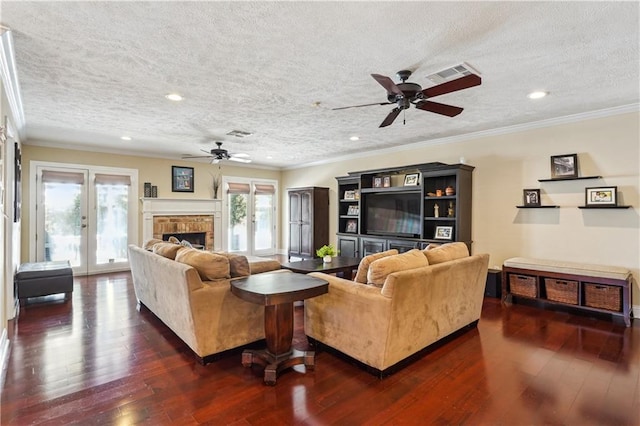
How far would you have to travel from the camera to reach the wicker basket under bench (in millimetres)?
3775

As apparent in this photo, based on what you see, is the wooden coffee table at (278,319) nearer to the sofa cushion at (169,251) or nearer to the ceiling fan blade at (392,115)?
the sofa cushion at (169,251)

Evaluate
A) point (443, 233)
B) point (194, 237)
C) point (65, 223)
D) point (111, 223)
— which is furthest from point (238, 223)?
point (443, 233)

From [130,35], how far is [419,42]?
2.11m

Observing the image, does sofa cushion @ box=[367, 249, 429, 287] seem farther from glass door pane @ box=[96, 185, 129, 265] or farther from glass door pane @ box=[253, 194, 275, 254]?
glass door pane @ box=[253, 194, 275, 254]

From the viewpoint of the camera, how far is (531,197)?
4711 millimetres

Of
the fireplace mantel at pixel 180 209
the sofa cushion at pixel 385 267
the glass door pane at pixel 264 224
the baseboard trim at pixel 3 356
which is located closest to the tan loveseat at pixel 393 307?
the sofa cushion at pixel 385 267

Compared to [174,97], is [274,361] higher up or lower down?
lower down

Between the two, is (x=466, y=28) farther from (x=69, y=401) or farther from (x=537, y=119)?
(x=69, y=401)

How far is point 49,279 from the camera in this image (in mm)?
4461

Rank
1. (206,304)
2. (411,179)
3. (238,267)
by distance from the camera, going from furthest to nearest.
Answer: (411,179) → (238,267) → (206,304)

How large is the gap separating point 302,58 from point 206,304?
2200mm

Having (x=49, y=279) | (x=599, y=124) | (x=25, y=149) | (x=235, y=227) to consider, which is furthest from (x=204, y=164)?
(x=599, y=124)

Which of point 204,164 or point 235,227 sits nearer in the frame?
point 204,164

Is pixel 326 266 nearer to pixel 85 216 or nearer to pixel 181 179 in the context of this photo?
pixel 181 179
